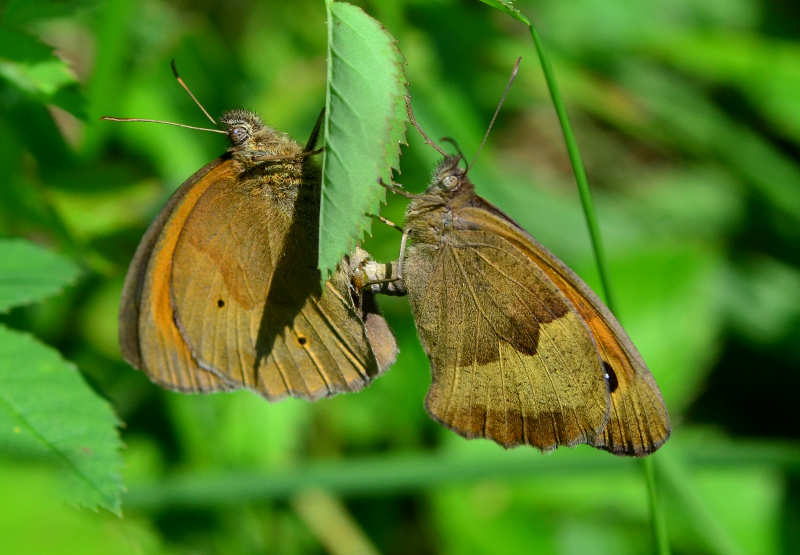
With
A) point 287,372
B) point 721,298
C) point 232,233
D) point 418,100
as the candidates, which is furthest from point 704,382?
point 232,233

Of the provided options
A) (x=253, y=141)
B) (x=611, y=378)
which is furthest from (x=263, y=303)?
(x=611, y=378)

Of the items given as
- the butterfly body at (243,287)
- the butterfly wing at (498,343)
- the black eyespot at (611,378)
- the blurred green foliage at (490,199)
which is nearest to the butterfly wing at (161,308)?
the butterfly body at (243,287)

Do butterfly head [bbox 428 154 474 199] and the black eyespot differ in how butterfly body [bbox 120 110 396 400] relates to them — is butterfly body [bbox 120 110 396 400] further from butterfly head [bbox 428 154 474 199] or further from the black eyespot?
the black eyespot

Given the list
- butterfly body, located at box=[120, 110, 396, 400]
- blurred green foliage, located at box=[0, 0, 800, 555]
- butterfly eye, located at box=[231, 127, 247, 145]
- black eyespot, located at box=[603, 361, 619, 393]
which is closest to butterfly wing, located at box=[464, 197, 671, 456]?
black eyespot, located at box=[603, 361, 619, 393]

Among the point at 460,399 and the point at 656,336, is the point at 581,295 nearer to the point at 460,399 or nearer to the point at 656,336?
the point at 460,399

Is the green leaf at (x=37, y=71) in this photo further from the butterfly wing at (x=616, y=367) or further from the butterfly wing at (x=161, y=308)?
the butterfly wing at (x=616, y=367)

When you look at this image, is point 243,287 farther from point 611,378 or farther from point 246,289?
point 611,378
